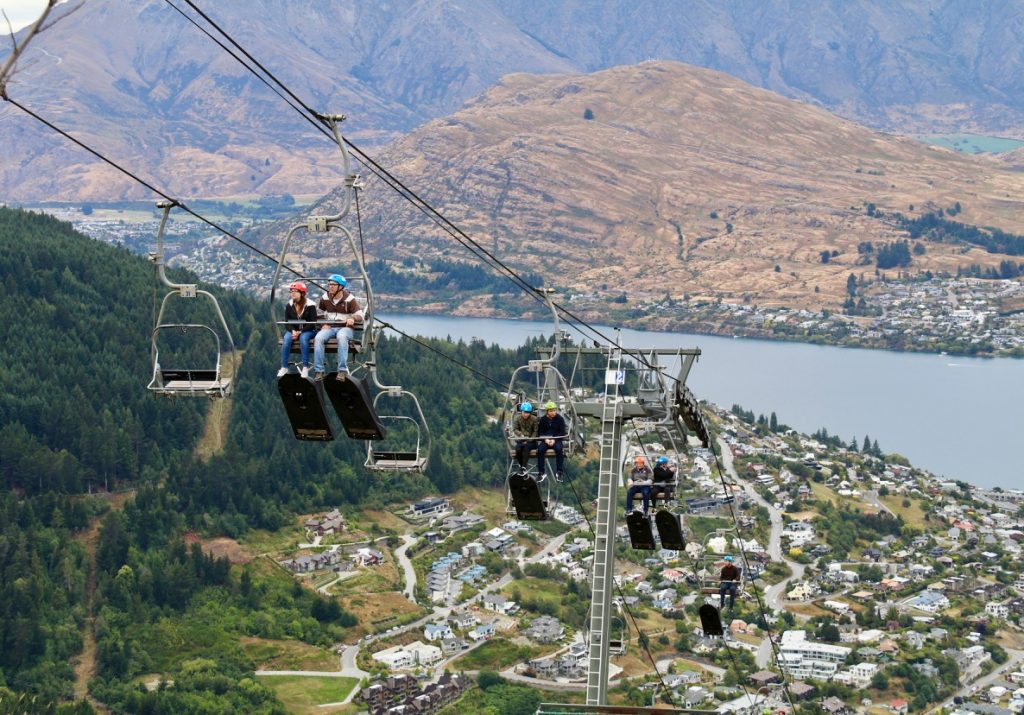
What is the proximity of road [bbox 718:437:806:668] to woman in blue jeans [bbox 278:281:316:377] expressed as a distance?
161ft

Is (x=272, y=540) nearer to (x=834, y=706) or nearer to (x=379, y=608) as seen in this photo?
(x=379, y=608)

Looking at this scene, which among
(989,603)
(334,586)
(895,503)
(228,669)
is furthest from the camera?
(895,503)

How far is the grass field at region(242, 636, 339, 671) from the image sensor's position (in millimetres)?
59991

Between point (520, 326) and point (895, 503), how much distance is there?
321ft

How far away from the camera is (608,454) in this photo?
20.7 meters

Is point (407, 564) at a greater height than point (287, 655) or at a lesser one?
greater

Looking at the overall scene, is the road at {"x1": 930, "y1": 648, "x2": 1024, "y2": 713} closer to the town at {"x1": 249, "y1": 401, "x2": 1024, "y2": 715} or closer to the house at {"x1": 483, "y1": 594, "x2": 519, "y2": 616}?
the town at {"x1": 249, "y1": 401, "x2": 1024, "y2": 715}

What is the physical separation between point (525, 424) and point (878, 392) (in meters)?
138

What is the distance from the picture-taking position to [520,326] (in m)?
194

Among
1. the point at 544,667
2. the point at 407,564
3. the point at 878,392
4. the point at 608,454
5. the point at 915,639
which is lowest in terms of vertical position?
the point at 915,639

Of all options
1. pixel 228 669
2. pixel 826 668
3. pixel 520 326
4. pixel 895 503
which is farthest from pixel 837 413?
pixel 228 669

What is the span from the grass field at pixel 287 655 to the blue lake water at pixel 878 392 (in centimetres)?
6631

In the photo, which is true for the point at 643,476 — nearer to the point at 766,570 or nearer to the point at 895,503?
the point at 766,570

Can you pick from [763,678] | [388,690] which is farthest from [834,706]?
[388,690]
